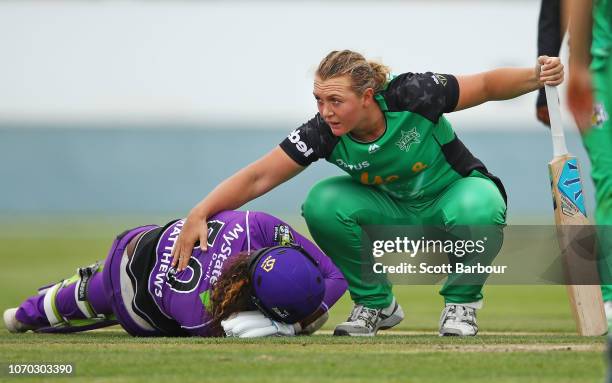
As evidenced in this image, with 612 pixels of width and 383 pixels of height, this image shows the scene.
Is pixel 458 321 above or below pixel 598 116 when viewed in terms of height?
below

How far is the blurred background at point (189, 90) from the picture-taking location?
18.4 m

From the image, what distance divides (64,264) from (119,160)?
8.42 metres

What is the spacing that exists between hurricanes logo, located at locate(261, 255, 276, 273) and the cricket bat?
131 cm

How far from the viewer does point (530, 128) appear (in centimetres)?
1852

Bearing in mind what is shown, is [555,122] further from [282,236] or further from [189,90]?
[189,90]

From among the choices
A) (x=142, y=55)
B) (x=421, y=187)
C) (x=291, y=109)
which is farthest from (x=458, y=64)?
(x=421, y=187)

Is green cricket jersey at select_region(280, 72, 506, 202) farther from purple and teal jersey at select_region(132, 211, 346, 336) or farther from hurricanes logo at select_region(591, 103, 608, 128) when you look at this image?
hurricanes logo at select_region(591, 103, 608, 128)

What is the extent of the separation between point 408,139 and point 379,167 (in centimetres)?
18

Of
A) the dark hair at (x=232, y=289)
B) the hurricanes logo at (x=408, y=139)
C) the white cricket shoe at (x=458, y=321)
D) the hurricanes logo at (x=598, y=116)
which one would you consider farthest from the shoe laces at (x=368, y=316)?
the hurricanes logo at (x=598, y=116)

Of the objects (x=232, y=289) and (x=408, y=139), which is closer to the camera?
(x=232, y=289)

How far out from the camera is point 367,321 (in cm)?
493

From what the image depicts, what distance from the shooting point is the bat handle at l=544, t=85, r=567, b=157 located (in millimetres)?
4922

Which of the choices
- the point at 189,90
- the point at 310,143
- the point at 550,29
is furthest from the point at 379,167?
the point at 189,90

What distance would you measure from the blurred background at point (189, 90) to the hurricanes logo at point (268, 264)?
13.4 meters
